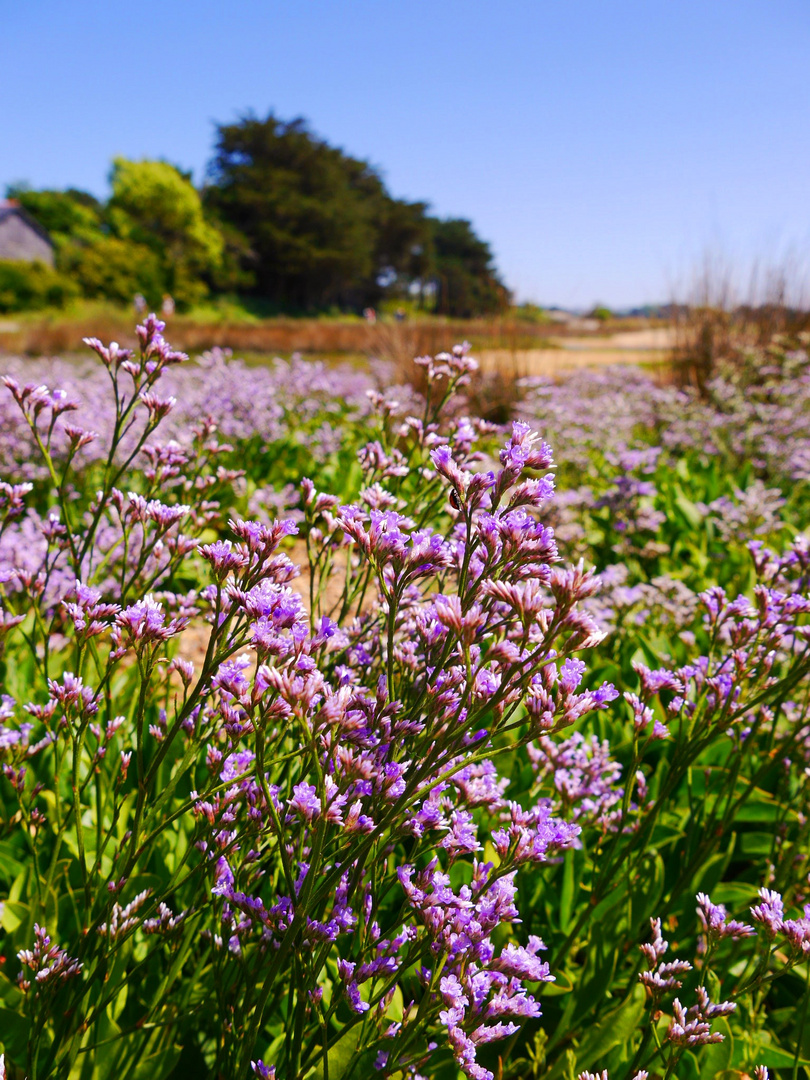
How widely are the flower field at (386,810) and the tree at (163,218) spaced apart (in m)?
46.1

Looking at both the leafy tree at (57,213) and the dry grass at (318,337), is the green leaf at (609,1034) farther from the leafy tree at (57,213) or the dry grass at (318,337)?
the leafy tree at (57,213)

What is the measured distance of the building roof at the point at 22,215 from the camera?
4900 cm

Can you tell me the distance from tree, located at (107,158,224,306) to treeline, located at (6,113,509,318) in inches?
2.6

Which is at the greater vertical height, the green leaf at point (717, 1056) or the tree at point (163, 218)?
the tree at point (163, 218)

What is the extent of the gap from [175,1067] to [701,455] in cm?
702

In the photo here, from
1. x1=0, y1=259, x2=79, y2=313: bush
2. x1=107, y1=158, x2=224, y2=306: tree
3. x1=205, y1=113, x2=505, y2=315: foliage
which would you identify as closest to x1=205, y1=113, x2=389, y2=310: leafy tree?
x1=205, y1=113, x2=505, y2=315: foliage

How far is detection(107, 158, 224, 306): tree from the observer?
1780 inches

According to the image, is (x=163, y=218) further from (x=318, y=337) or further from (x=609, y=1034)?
(x=609, y=1034)

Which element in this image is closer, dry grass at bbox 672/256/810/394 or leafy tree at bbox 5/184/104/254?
dry grass at bbox 672/256/810/394

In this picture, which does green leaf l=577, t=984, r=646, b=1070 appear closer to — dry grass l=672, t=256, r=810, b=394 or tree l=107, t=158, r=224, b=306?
dry grass l=672, t=256, r=810, b=394

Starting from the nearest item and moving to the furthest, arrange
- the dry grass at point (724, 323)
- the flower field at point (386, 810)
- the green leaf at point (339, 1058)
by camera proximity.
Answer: the flower field at point (386, 810) < the green leaf at point (339, 1058) < the dry grass at point (724, 323)

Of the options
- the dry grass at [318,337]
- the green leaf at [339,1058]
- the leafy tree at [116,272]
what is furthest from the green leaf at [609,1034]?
the leafy tree at [116,272]

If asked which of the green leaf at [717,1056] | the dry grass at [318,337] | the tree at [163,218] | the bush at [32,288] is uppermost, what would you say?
the tree at [163,218]

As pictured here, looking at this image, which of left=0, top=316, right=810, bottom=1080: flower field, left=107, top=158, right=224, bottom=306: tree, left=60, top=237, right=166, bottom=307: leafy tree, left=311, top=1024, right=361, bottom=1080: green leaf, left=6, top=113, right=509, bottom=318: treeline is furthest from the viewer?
left=107, top=158, right=224, bottom=306: tree
